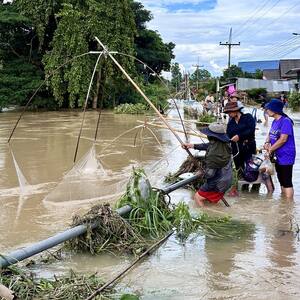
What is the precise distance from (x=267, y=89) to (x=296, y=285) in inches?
1905

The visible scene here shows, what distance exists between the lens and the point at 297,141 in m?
15.9

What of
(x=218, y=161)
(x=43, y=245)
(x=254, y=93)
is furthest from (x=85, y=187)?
(x=254, y=93)

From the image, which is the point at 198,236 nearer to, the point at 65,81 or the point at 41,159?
the point at 41,159

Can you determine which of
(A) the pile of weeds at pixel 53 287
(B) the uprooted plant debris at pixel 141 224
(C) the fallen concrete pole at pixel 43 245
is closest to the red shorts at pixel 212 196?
(B) the uprooted plant debris at pixel 141 224

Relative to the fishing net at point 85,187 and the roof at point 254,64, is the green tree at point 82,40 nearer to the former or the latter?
the fishing net at point 85,187

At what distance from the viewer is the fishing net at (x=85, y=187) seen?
755 centimetres

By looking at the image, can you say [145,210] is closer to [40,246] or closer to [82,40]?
[40,246]

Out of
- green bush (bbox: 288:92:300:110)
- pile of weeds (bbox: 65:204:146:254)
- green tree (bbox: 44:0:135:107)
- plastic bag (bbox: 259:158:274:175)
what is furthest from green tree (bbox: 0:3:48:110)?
pile of weeds (bbox: 65:204:146:254)

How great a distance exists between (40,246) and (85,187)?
3.60 meters

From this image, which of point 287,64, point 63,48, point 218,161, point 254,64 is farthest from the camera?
point 254,64

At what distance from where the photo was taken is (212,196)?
266 inches

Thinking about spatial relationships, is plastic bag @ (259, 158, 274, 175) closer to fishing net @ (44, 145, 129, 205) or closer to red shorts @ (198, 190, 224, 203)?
red shorts @ (198, 190, 224, 203)

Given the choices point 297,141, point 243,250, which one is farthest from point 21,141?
point 243,250

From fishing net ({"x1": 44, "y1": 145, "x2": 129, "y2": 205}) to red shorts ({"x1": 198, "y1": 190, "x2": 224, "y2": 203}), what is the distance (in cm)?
146
